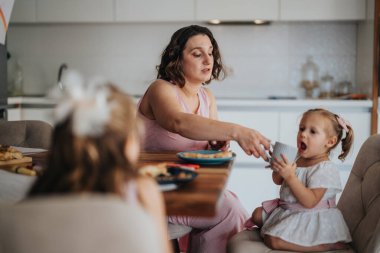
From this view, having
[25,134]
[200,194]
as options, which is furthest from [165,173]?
[25,134]

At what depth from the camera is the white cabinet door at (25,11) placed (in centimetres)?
454

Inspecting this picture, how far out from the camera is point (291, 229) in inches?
72.5

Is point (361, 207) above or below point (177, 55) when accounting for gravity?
below

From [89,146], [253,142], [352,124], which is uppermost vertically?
[89,146]

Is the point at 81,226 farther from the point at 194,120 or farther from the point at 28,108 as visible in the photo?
the point at 28,108

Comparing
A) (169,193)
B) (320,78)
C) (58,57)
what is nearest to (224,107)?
(320,78)

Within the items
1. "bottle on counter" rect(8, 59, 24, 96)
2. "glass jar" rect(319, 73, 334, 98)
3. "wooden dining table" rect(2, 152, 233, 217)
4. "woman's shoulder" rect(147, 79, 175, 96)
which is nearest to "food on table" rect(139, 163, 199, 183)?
"wooden dining table" rect(2, 152, 233, 217)

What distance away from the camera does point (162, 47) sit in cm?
478

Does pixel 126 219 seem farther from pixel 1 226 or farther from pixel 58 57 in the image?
pixel 58 57

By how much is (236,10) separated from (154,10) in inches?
25.4

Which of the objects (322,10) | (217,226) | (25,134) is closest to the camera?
(217,226)

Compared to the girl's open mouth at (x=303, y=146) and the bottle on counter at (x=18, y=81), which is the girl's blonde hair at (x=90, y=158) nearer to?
the girl's open mouth at (x=303, y=146)

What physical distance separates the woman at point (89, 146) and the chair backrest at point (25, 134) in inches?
69.8

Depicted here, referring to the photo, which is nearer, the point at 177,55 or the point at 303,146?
the point at 303,146
